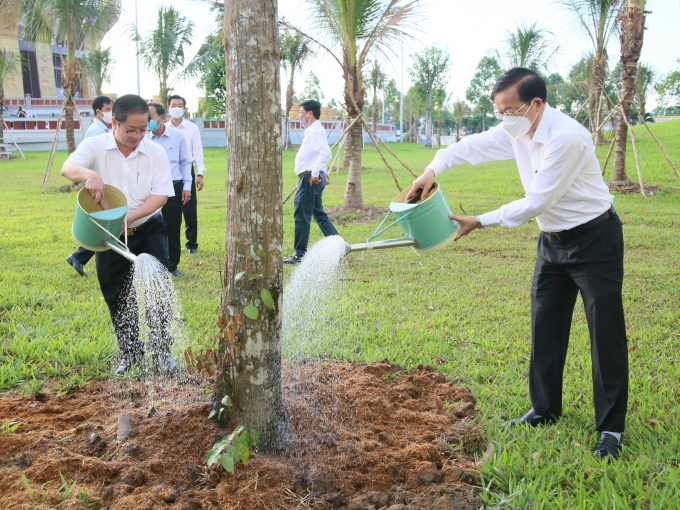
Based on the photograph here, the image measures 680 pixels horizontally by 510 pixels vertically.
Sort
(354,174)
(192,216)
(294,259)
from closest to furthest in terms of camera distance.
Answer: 1. (294,259)
2. (192,216)
3. (354,174)

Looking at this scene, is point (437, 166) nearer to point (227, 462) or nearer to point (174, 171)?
point (227, 462)

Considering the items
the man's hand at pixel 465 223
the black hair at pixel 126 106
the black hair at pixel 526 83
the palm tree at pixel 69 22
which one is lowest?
the man's hand at pixel 465 223

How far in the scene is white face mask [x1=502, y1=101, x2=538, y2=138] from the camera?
2.80 m

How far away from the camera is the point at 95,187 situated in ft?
10.4

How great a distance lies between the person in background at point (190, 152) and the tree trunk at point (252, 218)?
175 inches

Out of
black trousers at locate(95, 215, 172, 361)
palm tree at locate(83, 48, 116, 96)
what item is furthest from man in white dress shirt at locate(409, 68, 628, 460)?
palm tree at locate(83, 48, 116, 96)

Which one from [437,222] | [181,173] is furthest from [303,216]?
Answer: [437,222]

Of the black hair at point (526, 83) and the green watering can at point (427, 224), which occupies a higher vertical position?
the black hair at point (526, 83)

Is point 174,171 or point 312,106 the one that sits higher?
point 312,106

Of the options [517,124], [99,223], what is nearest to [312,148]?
[99,223]

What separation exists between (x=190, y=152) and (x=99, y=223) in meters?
3.82

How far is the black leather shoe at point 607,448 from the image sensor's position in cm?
270

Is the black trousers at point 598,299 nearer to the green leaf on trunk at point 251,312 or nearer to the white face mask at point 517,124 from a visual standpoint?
the white face mask at point 517,124

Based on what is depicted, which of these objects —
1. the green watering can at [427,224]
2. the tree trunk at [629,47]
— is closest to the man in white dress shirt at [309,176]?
the green watering can at [427,224]
